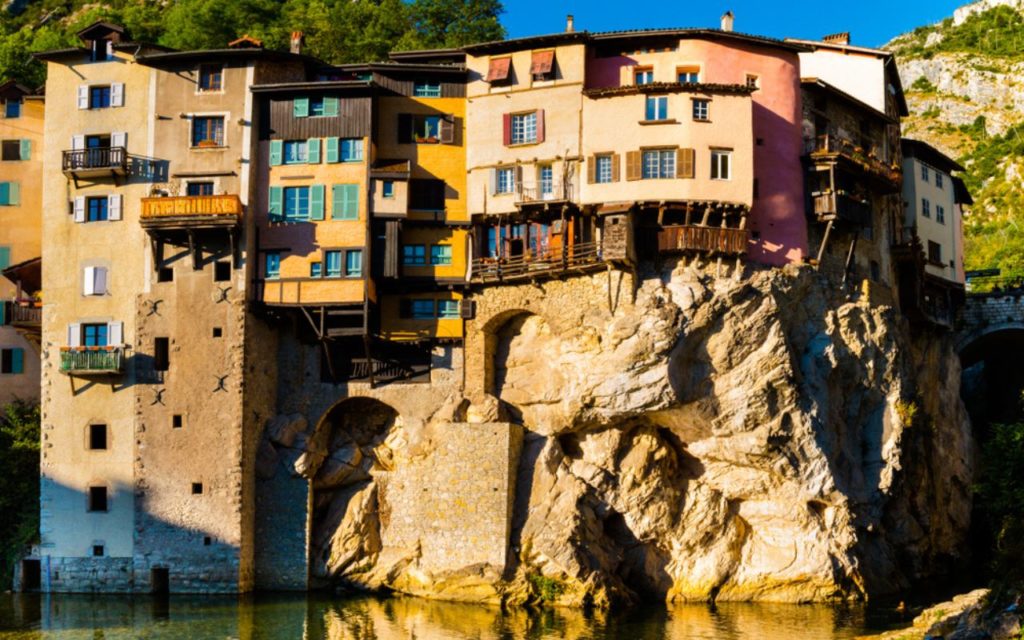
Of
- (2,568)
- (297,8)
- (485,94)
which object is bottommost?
(2,568)

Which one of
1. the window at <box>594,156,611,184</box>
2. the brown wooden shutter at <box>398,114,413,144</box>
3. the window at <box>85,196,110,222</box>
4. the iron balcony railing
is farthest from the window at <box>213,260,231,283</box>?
the window at <box>594,156,611,184</box>

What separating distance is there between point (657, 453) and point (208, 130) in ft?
80.5

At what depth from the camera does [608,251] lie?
64312 mm

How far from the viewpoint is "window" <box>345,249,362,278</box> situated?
67375 millimetres

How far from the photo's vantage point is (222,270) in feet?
223

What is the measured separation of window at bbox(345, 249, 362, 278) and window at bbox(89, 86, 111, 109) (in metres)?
13.3

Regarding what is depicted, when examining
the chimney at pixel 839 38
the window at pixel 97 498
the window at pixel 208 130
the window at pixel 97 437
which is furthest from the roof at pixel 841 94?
the window at pixel 97 498

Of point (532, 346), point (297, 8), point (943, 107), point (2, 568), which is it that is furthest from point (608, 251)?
point (943, 107)

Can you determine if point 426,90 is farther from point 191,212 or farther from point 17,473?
point 17,473

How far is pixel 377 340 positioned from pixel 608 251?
11520mm

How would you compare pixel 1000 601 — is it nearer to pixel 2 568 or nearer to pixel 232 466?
pixel 232 466

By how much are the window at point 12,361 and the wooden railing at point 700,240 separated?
3181 centimetres

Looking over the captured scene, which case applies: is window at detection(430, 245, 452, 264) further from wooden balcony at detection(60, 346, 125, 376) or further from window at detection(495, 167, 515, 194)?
wooden balcony at detection(60, 346, 125, 376)

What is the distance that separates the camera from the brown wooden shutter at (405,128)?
6969 centimetres
